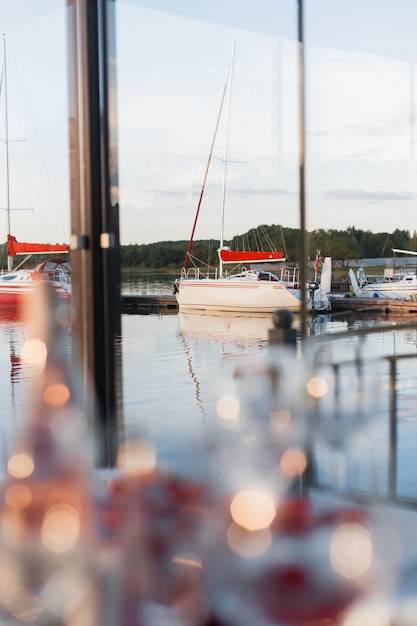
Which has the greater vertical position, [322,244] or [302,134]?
[302,134]

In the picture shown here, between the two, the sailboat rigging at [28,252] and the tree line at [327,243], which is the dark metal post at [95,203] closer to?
the sailboat rigging at [28,252]

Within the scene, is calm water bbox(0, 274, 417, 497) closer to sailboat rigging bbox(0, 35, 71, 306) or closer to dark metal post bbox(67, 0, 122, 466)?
dark metal post bbox(67, 0, 122, 466)

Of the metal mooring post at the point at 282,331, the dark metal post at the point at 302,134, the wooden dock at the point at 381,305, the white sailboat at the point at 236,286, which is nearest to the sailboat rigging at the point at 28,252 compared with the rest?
the metal mooring post at the point at 282,331

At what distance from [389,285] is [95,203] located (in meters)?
4.28

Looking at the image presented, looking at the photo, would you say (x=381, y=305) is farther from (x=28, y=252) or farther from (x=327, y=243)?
(x=28, y=252)

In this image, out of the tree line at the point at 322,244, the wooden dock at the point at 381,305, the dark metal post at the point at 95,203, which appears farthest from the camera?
the wooden dock at the point at 381,305

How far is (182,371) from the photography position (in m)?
12.7

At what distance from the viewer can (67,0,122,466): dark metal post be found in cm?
226

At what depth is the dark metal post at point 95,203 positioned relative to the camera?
7.42 ft

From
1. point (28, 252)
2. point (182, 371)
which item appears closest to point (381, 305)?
point (28, 252)

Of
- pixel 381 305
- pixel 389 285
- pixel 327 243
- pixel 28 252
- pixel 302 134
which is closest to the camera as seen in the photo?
pixel 302 134

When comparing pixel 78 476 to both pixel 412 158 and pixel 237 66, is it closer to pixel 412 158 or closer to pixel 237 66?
pixel 237 66

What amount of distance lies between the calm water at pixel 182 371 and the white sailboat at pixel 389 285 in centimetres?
53

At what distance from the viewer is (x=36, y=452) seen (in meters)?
1.12
